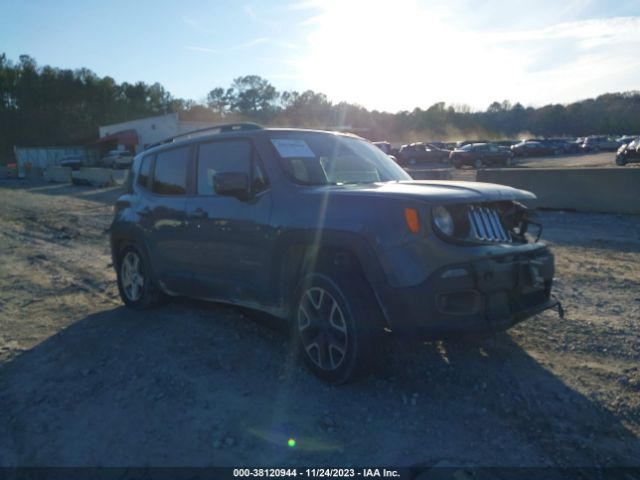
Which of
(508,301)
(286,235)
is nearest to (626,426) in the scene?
(508,301)

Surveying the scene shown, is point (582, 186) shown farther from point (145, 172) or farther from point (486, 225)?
point (145, 172)

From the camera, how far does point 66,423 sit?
3645 millimetres

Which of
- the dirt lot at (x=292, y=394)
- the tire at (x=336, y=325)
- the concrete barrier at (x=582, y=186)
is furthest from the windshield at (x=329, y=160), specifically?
the concrete barrier at (x=582, y=186)

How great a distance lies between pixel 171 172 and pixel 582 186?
955 cm

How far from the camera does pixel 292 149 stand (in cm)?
445

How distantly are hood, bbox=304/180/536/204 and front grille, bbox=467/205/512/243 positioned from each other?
97 millimetres

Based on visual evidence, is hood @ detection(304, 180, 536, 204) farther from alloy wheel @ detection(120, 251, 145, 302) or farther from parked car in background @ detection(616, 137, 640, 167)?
parked car in background @ detection(616, 137, 640, 167)

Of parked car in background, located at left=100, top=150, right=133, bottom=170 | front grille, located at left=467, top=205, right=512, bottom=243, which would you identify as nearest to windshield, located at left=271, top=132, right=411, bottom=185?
front grille, located at left=467, top=205, right=512, bottom=243

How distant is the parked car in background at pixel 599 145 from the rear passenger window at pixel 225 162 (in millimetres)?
54835

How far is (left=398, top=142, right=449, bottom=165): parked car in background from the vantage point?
41.3 meters

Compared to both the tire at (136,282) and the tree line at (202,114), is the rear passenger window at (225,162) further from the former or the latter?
the tree line at (202,114)

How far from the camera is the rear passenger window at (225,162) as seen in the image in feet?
14.6

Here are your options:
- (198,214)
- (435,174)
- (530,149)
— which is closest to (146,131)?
(530,149)

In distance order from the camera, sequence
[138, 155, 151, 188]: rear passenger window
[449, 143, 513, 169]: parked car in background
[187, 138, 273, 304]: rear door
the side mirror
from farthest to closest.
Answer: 1. [449, 143, 513, 169]: parked car in background
2. [138, 155, 151, 188]: rear passenger window
3. [187, 138, 273, 304]: rear door
4. the side mirror
